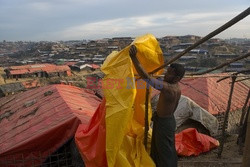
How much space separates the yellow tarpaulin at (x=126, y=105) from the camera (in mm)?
2896

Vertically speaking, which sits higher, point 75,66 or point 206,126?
point 206,126

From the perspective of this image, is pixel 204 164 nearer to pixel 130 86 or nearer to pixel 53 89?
pixel 130 86

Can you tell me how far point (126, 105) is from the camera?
288 centimetres

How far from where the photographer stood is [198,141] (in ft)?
16.6

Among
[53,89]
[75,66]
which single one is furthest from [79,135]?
[75,66]

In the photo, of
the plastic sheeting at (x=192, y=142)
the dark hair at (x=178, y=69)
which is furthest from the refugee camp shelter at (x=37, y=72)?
the dark hair at (x=178, y=69)

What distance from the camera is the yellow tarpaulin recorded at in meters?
2.90

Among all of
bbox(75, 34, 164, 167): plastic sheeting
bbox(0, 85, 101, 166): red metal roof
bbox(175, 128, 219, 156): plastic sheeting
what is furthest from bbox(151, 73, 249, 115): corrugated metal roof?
bbox(75, 34, 164, 167): plastic sheeting

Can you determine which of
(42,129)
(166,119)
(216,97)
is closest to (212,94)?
(216,97)

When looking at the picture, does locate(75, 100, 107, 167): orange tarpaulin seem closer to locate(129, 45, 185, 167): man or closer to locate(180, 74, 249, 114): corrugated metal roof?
locate(129, 45, 185, 167): man

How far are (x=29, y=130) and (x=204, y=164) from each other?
3231 mm

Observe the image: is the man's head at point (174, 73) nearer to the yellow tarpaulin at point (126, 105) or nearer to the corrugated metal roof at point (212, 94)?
the yellow tarpaulin at point (126, 105)

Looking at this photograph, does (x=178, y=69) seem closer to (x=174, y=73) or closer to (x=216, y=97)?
(x=174, y=73)

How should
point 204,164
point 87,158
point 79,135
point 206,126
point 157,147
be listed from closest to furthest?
point 157,147 → point 87,158 → point 79,135 → point 204,164 → point 206,126
